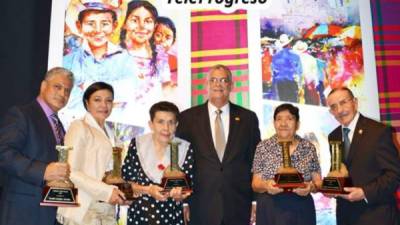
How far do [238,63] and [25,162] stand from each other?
2317 millimetres

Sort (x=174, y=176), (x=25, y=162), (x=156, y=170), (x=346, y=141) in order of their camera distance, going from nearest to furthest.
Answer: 1. (x=25, y=162)
2. (x=174, y=176)
3. (x=156, y=170)
4. (x=346, y=141)

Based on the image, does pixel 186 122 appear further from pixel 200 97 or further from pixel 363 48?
pixel 363 48

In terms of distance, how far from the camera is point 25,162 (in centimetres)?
281

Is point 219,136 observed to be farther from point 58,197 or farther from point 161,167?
point 58,197

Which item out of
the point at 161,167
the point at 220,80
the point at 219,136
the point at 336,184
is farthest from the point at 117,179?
the point at 336,184

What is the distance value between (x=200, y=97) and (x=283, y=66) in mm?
881

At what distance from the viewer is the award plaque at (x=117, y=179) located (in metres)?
2.96

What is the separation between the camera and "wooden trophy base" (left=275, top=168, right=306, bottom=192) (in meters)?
2.98

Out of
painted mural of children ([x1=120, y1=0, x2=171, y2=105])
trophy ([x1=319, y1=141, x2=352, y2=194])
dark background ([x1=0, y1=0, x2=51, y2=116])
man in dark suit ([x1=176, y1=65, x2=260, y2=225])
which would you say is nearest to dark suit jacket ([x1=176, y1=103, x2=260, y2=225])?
man in dark suit ([x1=176, y1=65, x2=260, y2=225])

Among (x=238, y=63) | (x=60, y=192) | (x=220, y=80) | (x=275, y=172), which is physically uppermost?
(x=238, y=63)

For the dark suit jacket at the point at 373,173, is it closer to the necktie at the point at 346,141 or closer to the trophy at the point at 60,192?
the necktie at the point at 346,141

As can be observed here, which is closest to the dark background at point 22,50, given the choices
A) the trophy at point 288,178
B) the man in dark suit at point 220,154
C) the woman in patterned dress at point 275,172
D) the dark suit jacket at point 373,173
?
the man in dark suit at point 220,154

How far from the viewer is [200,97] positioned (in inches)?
172

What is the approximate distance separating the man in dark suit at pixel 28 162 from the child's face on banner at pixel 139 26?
157 cm
